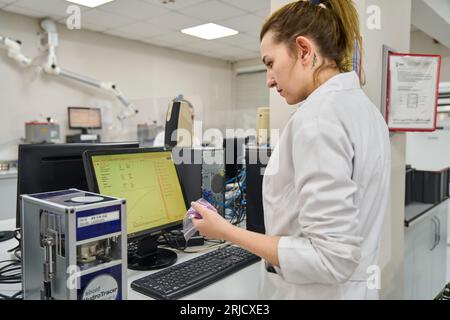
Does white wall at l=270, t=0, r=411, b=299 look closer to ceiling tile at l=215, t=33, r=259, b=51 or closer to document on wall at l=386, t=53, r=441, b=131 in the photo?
document on wall at l=386, t=53, r=441, b=131

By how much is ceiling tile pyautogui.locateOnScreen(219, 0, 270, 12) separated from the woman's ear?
324 cm

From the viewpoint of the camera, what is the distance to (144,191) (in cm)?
116

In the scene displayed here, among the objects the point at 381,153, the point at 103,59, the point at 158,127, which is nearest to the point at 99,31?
the point at 103,59

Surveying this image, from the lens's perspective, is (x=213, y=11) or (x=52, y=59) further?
(x=52, y=59)

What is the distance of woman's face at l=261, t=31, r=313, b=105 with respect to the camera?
2.65 ft

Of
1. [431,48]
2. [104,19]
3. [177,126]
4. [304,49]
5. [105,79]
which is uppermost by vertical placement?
[104,19]

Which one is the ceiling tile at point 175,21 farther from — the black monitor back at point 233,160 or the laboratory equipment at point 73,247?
the laboratory equipment at point 73,247

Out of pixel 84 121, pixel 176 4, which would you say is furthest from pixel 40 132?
pixel 176 4

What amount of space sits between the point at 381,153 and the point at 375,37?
3.53ft

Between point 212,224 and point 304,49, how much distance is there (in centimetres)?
46

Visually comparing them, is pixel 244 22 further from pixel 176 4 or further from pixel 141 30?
pixel 141 30

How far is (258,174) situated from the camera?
1.42m

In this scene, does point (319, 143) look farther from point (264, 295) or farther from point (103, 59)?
point (103, 59)

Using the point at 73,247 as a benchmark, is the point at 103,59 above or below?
above
